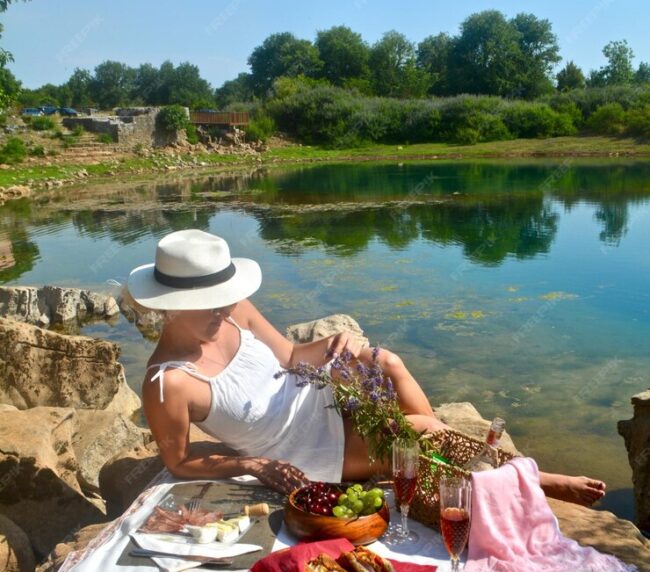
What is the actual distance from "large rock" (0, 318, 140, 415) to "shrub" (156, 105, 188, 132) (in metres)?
44.0

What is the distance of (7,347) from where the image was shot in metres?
6.71

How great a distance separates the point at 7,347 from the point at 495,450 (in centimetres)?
505

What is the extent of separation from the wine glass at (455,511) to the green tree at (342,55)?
249 ft

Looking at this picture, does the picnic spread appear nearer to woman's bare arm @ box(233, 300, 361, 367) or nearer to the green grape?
the green grape

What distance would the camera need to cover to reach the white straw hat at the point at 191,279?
3.53 m

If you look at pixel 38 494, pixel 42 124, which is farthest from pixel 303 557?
pixel 42 124

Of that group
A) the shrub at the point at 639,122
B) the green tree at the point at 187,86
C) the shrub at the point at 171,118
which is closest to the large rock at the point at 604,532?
the shrub at the point at 639,122

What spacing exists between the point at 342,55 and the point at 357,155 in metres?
32.0

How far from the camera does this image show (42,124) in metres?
42.1

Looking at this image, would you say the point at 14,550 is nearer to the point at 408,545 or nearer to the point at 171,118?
the point at 408,545

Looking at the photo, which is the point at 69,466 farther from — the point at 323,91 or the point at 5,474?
the point at 323,91

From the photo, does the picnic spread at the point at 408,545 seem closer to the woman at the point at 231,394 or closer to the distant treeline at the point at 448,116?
the woman at the point at 231,394

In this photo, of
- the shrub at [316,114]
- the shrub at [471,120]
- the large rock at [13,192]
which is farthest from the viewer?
the shrub at [316,114]

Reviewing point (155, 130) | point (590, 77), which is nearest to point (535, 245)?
point (155, 130)
